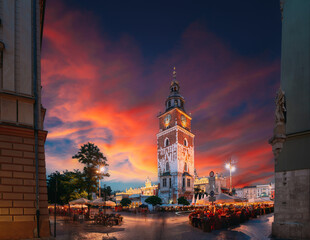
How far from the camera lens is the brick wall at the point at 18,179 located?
32.9 ft

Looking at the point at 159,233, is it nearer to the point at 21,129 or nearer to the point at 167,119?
the point at 21,129

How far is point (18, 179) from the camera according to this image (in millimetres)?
10547

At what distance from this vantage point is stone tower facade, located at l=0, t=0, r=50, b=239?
10.2 metres

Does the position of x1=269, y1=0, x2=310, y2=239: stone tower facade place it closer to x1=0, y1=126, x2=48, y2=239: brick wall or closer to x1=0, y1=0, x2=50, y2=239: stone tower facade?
x1=0, y1=0, x2=50, y2=239: stone tower facade

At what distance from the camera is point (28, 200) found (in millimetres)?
10609

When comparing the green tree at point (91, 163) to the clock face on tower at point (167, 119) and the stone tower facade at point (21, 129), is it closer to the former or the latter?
the stone tower facade at point (21, 129)

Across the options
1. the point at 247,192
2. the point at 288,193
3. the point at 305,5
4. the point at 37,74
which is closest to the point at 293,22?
the point at 305,5

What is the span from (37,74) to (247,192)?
680ft

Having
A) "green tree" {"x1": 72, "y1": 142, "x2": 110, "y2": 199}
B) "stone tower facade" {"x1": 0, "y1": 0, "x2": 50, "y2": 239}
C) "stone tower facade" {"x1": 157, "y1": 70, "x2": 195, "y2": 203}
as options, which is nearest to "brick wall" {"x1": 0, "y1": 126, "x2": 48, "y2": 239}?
"stone tower facade" {"x1": 0, "y1": 0, "x2": 50, "y2": 239}

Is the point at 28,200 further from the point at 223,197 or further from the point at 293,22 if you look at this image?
the point at 293,22

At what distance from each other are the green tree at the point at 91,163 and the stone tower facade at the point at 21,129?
22.4m

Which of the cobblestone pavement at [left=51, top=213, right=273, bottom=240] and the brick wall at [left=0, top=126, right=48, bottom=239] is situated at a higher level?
the brick wall at [left=0, top=126, right=48, bottom=239]

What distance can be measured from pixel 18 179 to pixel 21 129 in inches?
93.8

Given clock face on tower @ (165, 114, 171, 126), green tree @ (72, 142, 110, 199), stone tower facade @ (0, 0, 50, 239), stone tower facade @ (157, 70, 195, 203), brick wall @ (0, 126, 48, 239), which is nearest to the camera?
brick wall @ (0, 126, 48, 239)
